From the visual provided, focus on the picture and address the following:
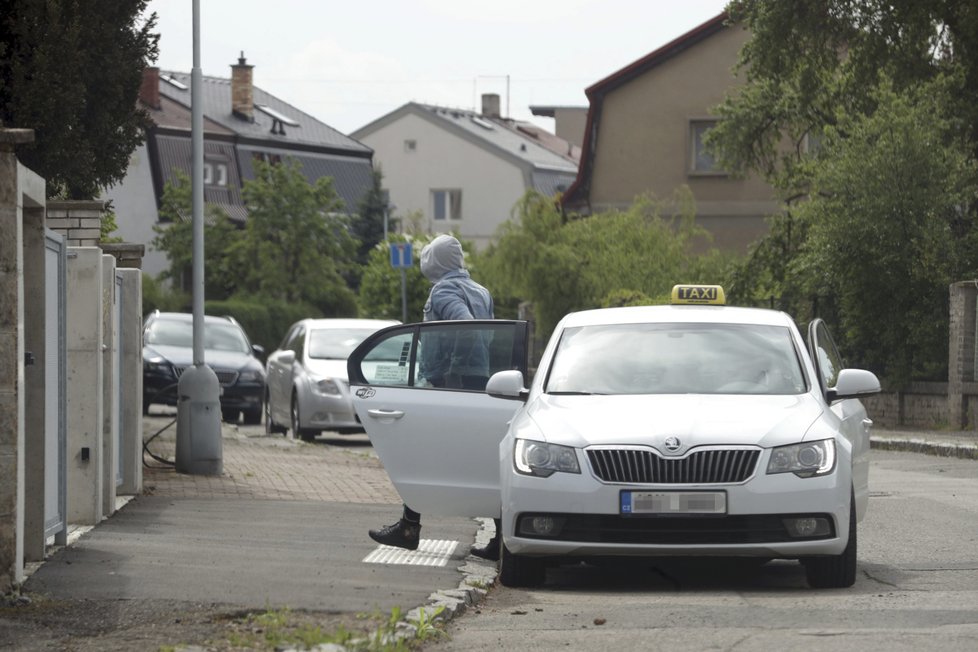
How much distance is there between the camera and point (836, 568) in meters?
9.20

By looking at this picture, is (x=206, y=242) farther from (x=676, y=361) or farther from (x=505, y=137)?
(x=676, y=361)

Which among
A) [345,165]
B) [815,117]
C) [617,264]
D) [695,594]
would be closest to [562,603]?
[695,594]

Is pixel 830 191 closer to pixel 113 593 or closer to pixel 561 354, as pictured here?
pixel 561 354

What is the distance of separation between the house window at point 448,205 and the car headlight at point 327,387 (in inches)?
2451

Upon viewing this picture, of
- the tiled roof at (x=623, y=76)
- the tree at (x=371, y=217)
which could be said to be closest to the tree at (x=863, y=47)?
the tiled roof at (x=623, y=76)

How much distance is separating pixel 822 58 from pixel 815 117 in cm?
307

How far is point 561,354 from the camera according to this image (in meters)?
10.4

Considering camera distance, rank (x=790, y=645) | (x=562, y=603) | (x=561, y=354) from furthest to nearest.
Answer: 1. (x=561, y=354)
2. (x=562, y=603)
3. (x=790, y=645)

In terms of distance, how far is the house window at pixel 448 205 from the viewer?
84.8 metres

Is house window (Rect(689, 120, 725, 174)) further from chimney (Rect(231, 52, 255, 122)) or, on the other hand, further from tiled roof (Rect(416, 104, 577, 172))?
chimney (Rect(231, 52, 255, 122))

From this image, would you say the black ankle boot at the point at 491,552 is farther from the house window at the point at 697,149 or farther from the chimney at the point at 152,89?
the chimney at the point at 152,89

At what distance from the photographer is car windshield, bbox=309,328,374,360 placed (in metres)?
23.1

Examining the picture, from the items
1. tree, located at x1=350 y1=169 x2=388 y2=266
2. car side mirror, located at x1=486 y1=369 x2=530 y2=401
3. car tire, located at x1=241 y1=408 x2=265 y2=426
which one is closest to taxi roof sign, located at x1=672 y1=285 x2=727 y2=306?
car side mirror, located at x1=486 y1=369 x2=530 y2=401

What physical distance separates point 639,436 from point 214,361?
17.9 m
